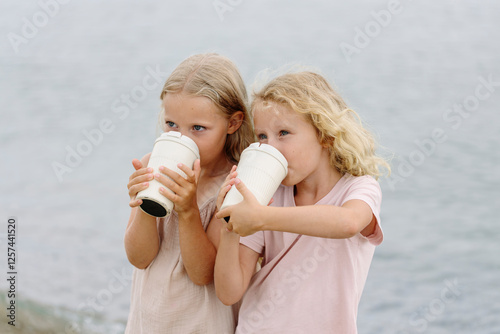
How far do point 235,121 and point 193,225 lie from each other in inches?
19.4

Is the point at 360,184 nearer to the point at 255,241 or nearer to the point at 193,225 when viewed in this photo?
the point at 255,241

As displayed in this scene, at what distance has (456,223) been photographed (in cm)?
744

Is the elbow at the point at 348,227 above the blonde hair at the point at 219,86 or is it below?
below

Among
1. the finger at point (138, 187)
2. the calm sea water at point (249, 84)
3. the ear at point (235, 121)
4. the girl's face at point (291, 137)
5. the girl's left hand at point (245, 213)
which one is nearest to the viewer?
the girl's left hand at point (245, 213)

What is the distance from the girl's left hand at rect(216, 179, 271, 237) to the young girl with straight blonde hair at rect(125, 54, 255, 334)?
28 centimetres

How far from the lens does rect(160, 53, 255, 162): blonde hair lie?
7.51 ft

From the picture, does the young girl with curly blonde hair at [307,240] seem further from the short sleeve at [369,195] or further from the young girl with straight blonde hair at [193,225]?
the young girl with straight blonde hair at [193,225]

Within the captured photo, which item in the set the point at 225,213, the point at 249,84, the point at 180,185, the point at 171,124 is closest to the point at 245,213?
the point at 225,213

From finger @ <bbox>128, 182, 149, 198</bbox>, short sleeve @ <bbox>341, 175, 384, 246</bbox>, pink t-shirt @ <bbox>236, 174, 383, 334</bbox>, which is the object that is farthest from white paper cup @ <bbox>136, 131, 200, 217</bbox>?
short sleeve @ <bbox>341, 175, 384, 246</bbox>

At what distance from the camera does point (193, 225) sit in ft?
7.19

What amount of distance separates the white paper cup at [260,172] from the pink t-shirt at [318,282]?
259mm

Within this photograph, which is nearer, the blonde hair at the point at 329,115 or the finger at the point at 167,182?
the finger at the point at 167,182

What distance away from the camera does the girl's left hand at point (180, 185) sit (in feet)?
6.60

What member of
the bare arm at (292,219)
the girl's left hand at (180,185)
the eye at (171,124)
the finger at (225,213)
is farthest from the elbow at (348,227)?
the eye at (171,124)
